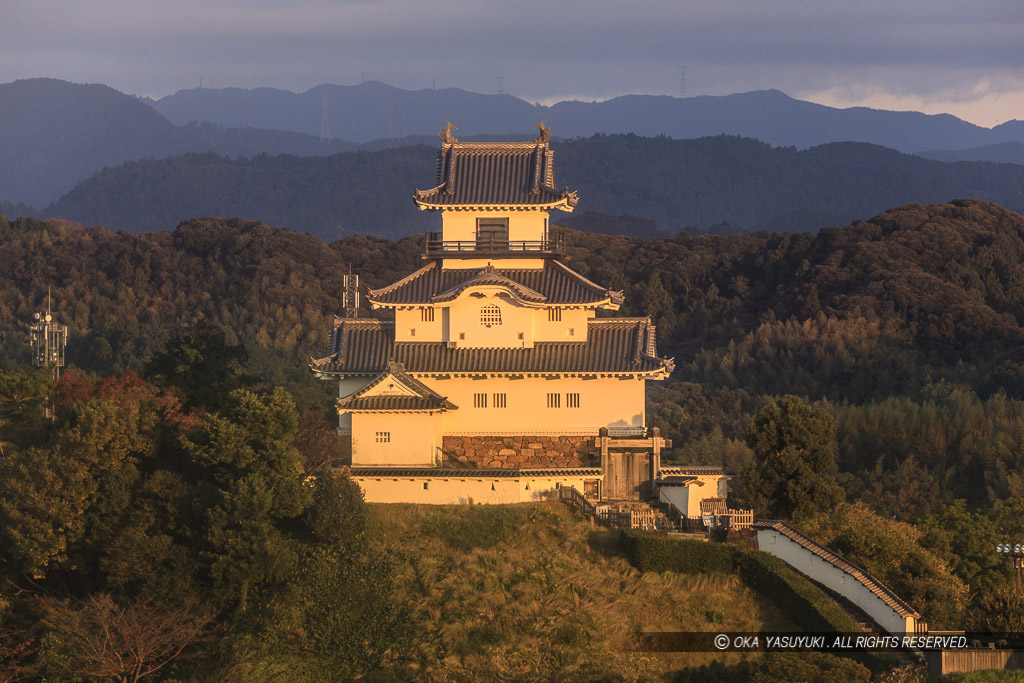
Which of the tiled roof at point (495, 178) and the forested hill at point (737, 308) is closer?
the tiled roof at point (495, 178)

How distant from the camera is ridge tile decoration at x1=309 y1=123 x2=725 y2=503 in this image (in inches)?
1594

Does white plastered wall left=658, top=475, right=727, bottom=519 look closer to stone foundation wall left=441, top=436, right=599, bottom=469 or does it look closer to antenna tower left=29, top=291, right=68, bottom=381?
stone foundation wall left=441, top=436, right=599, bottom=469

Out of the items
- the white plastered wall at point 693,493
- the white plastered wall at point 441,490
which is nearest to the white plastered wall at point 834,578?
the white plastered wall at point 693,493

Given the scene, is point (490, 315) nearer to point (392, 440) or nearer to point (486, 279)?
point (486, 279)

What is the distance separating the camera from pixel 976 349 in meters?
90.8

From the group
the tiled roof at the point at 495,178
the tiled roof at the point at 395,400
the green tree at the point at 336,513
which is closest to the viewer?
the green tree at the point at 336,513

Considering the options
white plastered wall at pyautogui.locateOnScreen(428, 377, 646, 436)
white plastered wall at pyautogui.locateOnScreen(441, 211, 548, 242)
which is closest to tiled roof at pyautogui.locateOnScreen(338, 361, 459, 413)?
white plastered wall at pyautogui.locateOnScreen(428, 377, 646, 436)

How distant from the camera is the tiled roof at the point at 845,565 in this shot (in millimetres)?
32562

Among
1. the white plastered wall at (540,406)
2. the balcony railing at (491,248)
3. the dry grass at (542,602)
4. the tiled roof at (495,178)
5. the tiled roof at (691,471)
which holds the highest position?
the tiled roof at (495,178)

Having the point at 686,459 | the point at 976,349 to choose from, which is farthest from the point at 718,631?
the point at 976,349

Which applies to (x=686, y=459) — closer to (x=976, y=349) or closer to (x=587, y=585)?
(x=587, y=585)

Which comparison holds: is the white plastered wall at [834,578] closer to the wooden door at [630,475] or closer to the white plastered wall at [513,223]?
the wooden door at [630,475]

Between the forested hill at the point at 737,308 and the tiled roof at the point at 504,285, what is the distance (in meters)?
18.7

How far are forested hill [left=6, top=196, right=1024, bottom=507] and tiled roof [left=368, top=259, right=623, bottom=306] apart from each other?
61.3 ft
